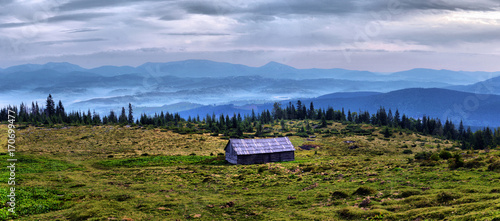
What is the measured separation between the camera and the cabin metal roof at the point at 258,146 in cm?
6291

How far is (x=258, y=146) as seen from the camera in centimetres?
6531

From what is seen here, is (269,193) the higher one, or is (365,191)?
(365,191)

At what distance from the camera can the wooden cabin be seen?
6225 cm

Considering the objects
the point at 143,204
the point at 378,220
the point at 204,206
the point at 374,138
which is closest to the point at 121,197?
the point at 143,204

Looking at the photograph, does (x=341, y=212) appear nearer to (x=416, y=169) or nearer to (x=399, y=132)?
(x=416, y=169)

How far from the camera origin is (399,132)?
439 ft

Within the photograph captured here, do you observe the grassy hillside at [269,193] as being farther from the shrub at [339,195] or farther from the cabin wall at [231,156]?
the cabin wall at [231,156]

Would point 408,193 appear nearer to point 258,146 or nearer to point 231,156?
point 258,146

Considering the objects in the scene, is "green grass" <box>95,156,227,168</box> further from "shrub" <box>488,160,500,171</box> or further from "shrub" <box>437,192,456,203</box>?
"shrub" <box>437,192,456,203</box>

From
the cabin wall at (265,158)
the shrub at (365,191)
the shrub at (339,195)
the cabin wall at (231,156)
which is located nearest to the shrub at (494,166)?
the shrub at (365,191)

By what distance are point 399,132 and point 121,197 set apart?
12763cm

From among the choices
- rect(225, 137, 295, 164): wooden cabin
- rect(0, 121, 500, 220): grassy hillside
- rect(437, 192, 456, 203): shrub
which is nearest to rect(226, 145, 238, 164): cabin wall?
rect(225, 137, 295, 164): wooden cabin

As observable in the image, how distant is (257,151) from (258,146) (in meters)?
1.76

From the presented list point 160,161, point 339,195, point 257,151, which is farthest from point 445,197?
point 160,161
